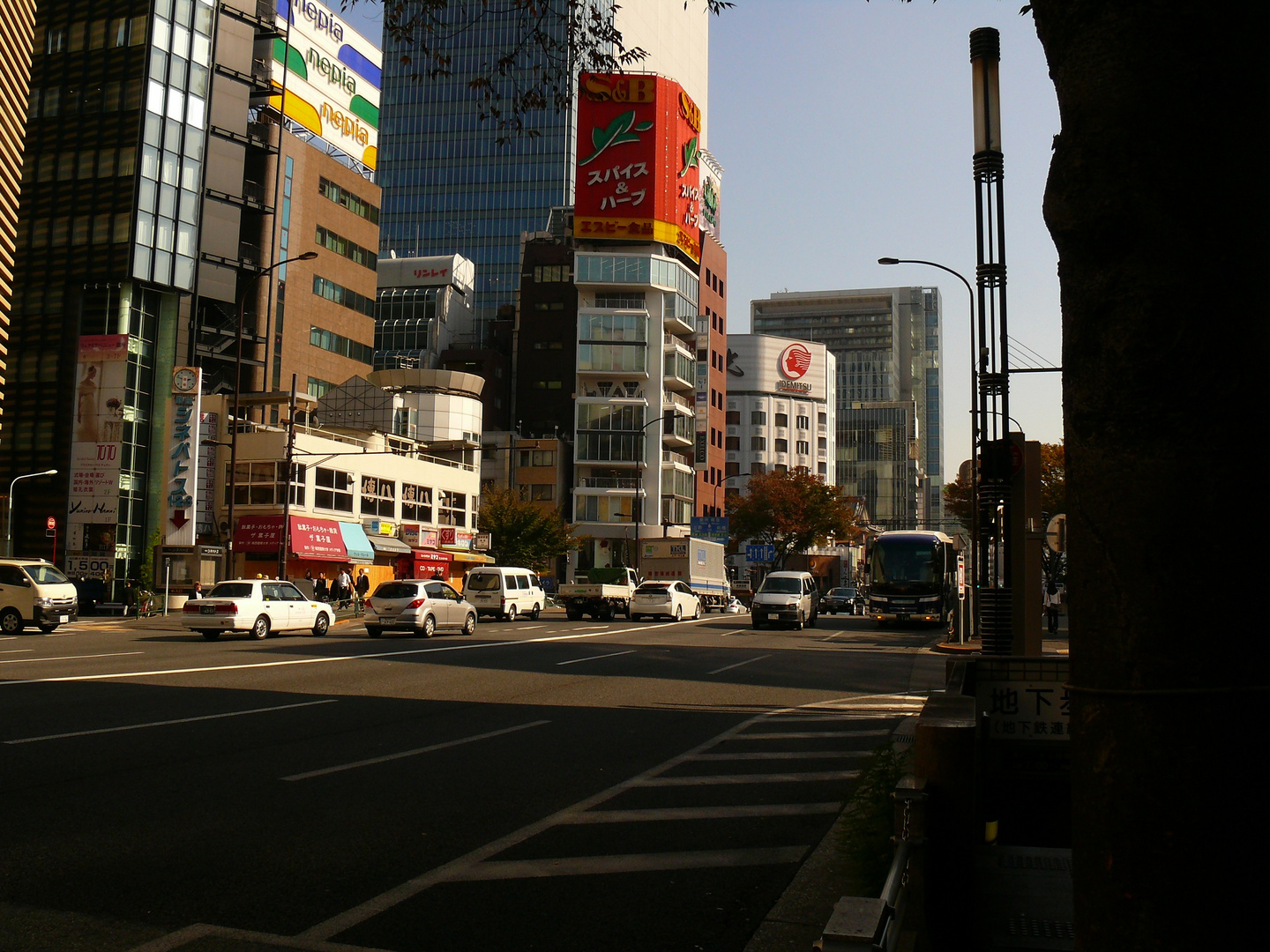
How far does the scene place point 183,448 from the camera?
4553cm

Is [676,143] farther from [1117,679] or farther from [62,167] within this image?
[1117,679]

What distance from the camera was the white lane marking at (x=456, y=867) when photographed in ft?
16.6

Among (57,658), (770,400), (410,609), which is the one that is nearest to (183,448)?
(410,609)

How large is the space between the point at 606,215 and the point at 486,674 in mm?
72424

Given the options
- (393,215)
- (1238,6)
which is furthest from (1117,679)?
(393,215)

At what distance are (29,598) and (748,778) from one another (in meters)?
25.3

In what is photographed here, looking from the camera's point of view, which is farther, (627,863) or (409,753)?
(409,753)

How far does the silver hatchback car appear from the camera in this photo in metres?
29.3

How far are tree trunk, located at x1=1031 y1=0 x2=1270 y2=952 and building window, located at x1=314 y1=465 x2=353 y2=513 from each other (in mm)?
52750

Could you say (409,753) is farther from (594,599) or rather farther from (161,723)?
(594,599)

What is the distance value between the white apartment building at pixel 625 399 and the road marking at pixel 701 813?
74.2 meters

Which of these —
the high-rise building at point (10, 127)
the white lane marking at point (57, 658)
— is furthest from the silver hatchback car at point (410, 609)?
the high-rise building at point (10, 127)

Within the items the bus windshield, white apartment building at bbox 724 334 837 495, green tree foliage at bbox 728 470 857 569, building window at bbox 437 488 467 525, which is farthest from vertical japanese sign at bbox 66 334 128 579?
white apartment building at bbox 724 334 837 495

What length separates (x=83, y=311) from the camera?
51406 millimetres
